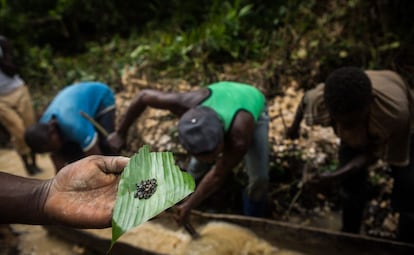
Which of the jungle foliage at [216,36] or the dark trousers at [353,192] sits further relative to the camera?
the jungle foliage at [216,36]

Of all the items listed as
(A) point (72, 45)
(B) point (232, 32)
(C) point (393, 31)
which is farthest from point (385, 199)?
(A) point (72, 45)

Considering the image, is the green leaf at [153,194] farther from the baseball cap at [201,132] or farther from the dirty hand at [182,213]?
the dirty hand at [182,213]

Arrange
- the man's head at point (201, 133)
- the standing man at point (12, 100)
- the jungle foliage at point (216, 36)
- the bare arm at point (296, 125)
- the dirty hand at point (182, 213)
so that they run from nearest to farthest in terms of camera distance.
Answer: the man's head at point (201, 133), the dirty hand at point (182, 213), the bare arm at point (296, 125), the standing man at point (12, 100), the jungle foliage at point (216, 36)

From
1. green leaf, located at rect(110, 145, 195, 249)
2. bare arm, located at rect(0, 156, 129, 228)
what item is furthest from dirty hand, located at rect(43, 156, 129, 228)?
green leaf, located at rect(110, 145, 195, 249)

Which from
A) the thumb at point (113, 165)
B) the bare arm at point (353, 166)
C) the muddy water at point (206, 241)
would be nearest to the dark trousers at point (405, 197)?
the bare arm at point (353, 166)

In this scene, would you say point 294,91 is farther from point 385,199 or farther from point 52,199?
point 52,199

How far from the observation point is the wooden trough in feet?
7.86

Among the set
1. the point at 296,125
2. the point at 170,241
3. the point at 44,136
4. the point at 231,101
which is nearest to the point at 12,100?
the point at 44,136

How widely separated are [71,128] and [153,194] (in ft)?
6.55

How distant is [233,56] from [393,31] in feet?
7.18

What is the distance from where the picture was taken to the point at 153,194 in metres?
1.14

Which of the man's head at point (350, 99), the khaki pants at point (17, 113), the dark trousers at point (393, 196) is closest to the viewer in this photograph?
the man's head at point (350, 99)

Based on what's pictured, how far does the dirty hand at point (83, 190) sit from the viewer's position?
1.26 m

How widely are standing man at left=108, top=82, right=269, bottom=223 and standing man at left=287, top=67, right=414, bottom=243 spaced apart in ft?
1.53
